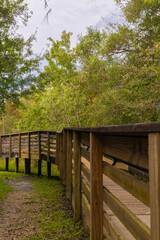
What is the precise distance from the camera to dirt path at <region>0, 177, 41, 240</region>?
4.29 meters

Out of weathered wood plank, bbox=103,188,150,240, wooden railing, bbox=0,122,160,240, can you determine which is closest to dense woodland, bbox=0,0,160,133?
wooden railing, bbox=0,122,160,240

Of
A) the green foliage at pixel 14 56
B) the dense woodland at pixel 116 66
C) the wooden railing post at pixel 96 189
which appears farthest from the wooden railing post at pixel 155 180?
the green foliage at pixel 14 56

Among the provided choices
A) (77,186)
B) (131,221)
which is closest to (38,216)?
(77,186)

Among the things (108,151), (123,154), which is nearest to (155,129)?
(123,154)

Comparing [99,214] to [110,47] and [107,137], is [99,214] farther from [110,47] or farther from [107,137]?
[110,47]

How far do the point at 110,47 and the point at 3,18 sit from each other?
5.97 meters

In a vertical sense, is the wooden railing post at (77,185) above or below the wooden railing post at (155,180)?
below

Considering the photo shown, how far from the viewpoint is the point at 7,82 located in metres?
13.4

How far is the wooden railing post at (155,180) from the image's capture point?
1129 mm

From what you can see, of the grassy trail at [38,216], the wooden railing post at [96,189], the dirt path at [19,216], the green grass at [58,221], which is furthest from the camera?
the dirt path at [19,216]

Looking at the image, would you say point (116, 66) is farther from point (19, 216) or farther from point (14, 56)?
point (19, 216)

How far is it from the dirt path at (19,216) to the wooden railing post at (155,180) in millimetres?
3478

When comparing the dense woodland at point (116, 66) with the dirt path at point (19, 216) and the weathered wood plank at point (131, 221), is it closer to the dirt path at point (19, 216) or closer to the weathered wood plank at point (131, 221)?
the dirt path at point (19, 216)

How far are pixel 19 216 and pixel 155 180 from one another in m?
4.84
